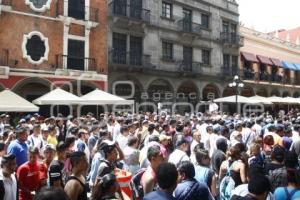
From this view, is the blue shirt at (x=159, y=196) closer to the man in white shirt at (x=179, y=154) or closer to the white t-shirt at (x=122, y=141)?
the man in white shirt at (x=179, y=154)

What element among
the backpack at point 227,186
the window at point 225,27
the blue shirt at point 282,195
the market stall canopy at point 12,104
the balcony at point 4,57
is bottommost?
the backpack at point 227,186

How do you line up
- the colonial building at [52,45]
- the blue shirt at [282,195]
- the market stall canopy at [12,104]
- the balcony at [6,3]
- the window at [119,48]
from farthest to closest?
the window at [119,48] → the colonial building at [52,45] → the balcony at [6,3] → the market stall canopy at [12,104] → the blue shirt at [282,195]

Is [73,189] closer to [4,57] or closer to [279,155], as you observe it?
[279,155]

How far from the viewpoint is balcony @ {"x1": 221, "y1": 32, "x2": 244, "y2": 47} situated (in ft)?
102

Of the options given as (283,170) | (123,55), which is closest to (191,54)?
(123,55)

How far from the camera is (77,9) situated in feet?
69.8

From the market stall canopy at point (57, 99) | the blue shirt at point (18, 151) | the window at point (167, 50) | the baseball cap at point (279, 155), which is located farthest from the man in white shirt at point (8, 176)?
the window at point (167, 50)

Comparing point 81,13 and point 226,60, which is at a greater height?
point 81,13

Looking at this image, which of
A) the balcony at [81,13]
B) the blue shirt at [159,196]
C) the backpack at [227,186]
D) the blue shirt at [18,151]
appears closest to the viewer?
the blue shirt at [159,196]

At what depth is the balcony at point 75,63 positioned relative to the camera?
66.7 ft

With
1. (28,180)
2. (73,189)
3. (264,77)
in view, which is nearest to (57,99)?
(28,180)

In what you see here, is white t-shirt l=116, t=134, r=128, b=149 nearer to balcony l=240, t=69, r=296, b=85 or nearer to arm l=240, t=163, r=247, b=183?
arm l=240, t=163, r=247, b=183

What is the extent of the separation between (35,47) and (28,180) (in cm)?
1482

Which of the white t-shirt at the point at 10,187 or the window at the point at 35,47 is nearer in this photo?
the white t-shirt at the point at 10,187
